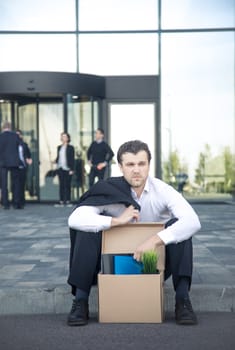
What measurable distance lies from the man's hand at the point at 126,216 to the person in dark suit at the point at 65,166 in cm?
896

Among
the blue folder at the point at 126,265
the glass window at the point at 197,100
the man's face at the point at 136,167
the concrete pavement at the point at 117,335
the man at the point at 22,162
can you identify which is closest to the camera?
the concrete pavement at the point at 117,335

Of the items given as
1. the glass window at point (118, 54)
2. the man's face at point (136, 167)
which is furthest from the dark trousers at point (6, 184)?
the man's face at point (136, 167)

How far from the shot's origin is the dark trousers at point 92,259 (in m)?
4.18

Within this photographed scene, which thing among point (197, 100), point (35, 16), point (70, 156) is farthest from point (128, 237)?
point (35, 16)

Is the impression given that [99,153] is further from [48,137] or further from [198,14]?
[198,14]

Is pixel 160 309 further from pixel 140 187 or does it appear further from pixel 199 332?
pixel 140 187

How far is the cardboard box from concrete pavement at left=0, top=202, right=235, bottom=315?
1.26 feet

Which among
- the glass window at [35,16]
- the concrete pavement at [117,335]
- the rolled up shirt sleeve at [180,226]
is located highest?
the glass window at [35,16]

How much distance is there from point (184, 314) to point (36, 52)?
11.2 meters

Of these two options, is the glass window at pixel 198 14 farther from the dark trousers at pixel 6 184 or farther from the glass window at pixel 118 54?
the dark trousers at pixel 6 184

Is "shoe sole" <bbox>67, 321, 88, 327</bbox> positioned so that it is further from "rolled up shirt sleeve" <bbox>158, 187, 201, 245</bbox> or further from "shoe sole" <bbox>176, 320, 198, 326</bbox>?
"rolled up shirt sleeve" <bbox>158, 187, 201, 245</bbox>

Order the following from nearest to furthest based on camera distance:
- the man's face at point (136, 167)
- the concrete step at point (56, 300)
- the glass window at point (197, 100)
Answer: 1. the man's face at point (136, 167)
2. the concrete step at point (56, 300)
3. the glass window at point (197, 100)

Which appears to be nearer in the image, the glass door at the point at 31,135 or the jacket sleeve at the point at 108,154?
the jacket sleeve at the point at 108,154

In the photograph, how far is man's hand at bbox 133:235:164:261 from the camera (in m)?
4.09
